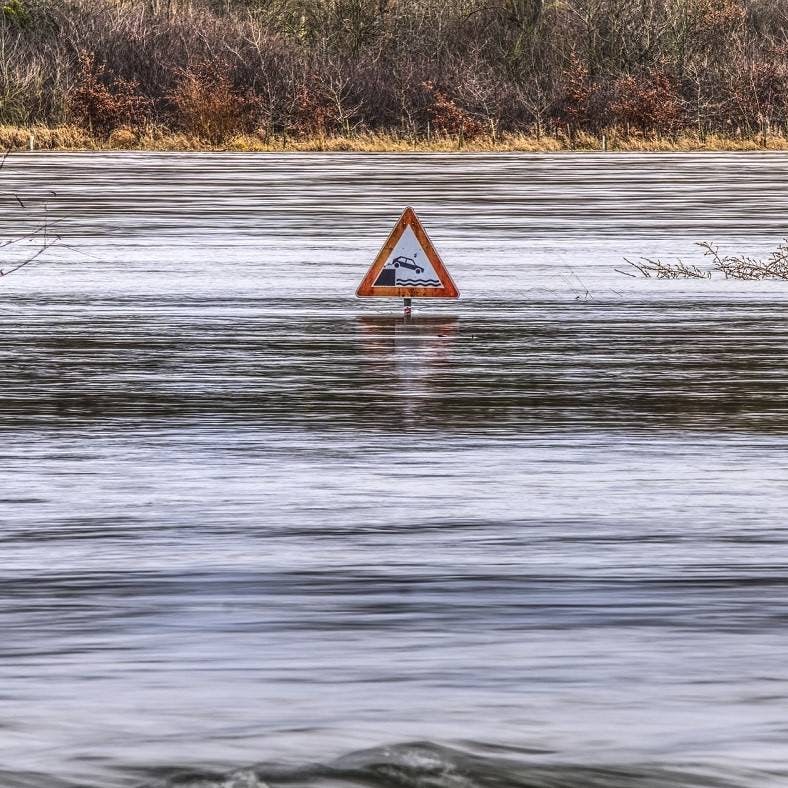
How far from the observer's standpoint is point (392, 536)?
827 centimetres

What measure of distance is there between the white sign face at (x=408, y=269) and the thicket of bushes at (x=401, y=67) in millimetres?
47040

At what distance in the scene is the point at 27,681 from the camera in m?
5.91

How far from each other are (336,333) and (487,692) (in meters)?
A: 10.7

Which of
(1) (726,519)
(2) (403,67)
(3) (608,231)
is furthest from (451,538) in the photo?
(2) (403,67)

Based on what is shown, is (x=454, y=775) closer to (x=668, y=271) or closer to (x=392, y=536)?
(x=392, y=536)

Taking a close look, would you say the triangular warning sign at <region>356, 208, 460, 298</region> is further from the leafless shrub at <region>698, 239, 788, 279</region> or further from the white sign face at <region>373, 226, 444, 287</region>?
the leafless shrub at <region>698, 239, 788, 279</region>

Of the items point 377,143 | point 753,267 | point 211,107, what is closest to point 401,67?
point 211,107

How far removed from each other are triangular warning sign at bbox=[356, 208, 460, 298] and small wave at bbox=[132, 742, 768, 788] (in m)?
12.3

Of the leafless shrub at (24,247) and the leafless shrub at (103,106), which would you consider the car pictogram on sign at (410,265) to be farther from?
the leafless shrub at (103,106)

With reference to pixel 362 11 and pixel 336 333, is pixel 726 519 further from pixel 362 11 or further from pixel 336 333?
pixel 362 11

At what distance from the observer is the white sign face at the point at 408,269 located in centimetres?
1728

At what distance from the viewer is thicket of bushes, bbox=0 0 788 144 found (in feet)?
218

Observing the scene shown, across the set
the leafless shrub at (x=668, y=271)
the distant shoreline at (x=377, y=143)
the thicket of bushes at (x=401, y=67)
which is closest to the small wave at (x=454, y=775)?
the leafless shrub at (x=668, y=271)

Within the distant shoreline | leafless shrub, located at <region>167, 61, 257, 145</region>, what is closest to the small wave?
the distant shoreline
